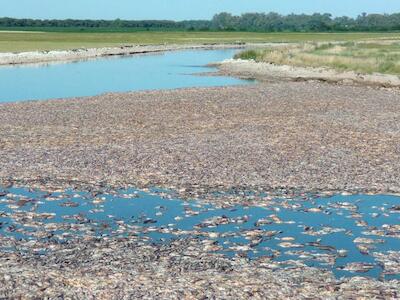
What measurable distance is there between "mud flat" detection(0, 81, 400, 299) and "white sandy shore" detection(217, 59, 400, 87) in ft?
27.5

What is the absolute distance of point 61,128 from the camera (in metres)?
24.6

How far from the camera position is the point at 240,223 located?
1341cm

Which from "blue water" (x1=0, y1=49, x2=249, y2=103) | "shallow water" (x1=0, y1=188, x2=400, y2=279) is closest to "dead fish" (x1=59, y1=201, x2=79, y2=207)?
"shallow water" (x1=0, y1=188, x2=400, y2=279)

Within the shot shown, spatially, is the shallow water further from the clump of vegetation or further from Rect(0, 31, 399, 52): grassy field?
Rect(0, 31, 399, 52): grassy field

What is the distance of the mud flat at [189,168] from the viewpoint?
33.3 ft

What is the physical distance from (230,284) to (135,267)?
156 centimetres

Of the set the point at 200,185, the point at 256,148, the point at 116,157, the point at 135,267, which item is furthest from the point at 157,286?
the point at 256,148

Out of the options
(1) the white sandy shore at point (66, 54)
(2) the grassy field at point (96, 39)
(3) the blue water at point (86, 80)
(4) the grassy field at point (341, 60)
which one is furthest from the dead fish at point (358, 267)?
(2) the grassy field at point (96, 39)

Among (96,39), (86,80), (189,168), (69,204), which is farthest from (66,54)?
(69,204)

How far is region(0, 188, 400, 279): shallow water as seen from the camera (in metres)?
11.8

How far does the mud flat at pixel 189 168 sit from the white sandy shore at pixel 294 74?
8391 millimetres

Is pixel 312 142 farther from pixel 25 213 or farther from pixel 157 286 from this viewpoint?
pixel 157 286

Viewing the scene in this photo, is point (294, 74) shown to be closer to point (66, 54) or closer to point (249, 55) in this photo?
point (249, 55)

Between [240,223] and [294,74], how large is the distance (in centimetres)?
4191
